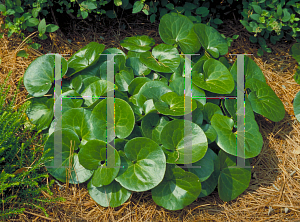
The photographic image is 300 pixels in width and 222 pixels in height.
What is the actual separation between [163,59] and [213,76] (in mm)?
372

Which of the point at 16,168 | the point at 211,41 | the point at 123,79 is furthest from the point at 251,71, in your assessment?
the point at 16,168

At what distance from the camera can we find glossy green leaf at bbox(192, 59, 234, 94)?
1.71 m

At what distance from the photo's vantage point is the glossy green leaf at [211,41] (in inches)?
74.7

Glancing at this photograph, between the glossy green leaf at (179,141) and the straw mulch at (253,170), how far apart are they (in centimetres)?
34

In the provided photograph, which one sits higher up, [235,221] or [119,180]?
[119,180]

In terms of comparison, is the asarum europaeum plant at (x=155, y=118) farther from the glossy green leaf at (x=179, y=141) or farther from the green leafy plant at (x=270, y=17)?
the green leafy plant at (x=270, y=17)

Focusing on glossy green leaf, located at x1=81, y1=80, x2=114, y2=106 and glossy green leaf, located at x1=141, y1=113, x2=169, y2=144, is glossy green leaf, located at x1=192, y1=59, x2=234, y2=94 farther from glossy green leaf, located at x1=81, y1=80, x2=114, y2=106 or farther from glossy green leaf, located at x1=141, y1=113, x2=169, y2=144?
glossy green leaf, located at x1=81, y1=80, x2=114, y2=106

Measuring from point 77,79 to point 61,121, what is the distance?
340mm

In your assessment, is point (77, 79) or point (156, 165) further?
point (77, 79)

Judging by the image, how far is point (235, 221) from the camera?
1583 millimetres

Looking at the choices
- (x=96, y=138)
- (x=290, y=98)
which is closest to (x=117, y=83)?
(x=96, y=138)

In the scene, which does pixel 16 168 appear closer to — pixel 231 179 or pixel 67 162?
pixel 67 162

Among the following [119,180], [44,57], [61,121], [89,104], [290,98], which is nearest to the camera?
[119,180]

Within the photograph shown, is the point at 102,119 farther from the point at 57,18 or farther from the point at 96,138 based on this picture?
the point at 57,18
